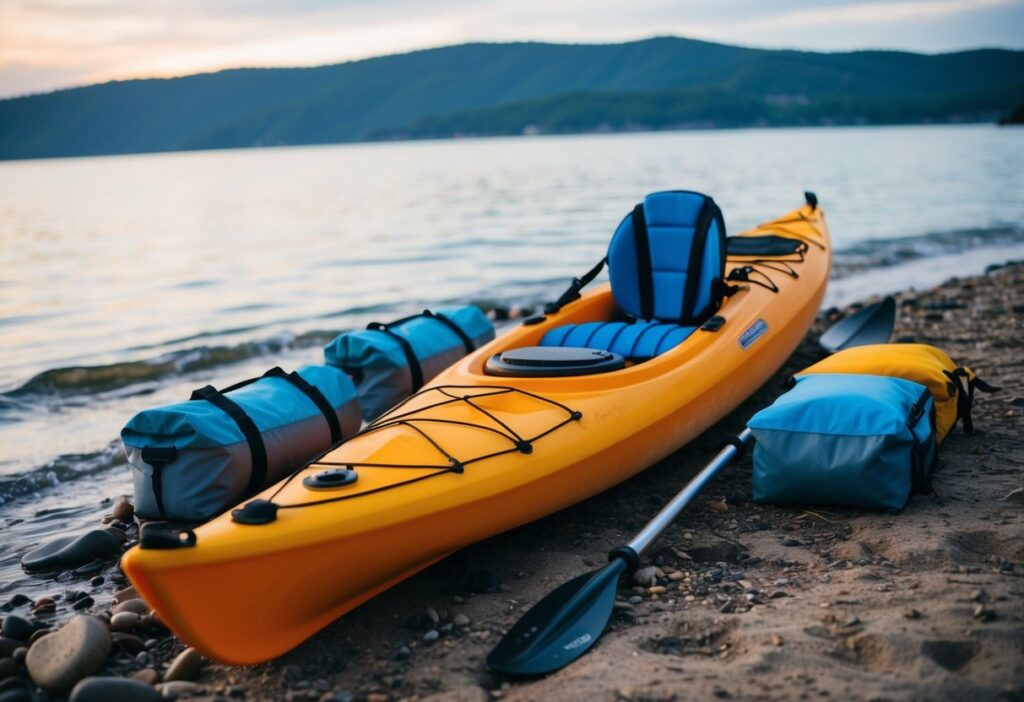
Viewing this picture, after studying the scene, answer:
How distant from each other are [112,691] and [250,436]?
4.66ft

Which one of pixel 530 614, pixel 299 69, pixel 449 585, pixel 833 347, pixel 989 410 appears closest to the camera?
pixel 530 614

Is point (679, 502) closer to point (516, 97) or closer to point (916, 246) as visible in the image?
point (916, 246)

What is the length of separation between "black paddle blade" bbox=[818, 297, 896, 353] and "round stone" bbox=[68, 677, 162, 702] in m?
4.94

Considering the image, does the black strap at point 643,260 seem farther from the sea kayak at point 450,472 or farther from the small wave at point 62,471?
the small wave at point 62,471

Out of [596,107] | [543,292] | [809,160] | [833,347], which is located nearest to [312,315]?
[543,292]

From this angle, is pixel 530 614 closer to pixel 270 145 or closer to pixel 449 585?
pixel 449 585

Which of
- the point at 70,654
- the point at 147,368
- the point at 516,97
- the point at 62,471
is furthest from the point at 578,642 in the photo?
the point at 516,97

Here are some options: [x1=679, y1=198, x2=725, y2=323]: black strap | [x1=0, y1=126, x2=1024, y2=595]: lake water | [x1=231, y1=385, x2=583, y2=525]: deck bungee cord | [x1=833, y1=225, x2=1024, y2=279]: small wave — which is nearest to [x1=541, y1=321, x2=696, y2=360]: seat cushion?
[x1=679, y1=198, x2=725, y2=323]: black strap

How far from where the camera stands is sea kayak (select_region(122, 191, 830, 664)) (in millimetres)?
2738

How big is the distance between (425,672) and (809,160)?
43.6 m

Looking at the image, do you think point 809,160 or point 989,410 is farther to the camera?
point 809,160

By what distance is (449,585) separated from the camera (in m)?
3.34

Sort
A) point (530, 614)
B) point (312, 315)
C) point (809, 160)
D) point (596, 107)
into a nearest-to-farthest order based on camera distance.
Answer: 1. point (530, 614)
2. point (312, 315)
3. point (809, 160)
4. point (596, 107)

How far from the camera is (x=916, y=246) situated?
1413 centimetres
